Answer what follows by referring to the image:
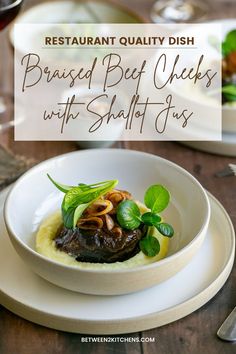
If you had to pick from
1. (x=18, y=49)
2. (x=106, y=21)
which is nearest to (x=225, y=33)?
(x=106, y=21)

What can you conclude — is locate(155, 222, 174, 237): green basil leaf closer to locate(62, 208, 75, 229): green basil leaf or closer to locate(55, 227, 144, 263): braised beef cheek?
locate(55, 227, 144, 263): braised beef cheek

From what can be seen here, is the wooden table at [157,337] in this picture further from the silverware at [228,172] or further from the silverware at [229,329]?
the silverware at [228,172]

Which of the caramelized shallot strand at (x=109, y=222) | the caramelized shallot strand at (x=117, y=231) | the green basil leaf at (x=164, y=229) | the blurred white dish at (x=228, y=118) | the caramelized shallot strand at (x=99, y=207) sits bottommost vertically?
the blurred white dish at (x=228, y=118)

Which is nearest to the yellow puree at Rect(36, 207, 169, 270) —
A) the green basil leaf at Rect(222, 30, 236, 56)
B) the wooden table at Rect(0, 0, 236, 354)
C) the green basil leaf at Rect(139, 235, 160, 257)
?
the green basil leaf at Rect(139, 235, 160, 257)

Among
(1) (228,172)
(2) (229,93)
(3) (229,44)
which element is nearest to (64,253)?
(1) (228,172)

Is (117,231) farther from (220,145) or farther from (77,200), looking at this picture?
(220,145)

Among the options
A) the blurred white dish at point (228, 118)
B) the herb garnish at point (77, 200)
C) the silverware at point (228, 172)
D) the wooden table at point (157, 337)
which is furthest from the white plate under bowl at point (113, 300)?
the blurred white dish at point (228, 118)
